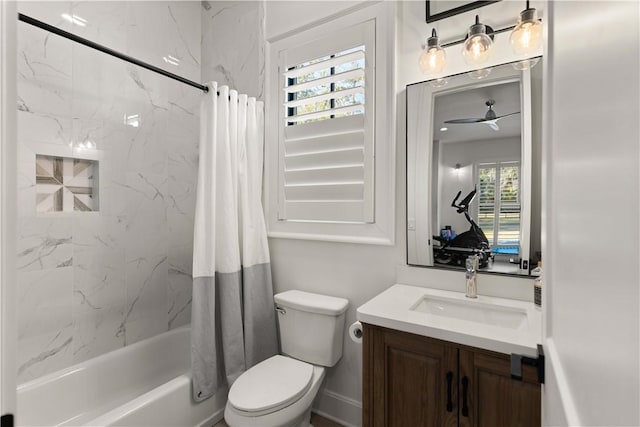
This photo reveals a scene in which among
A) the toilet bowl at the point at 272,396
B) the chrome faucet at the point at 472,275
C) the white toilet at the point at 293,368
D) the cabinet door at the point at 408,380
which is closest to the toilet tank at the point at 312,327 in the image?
the white toilet at the point at 293,368

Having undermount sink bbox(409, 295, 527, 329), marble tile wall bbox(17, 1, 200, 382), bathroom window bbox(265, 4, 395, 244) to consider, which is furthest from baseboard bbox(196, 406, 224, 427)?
undermount sink bbox(409, 295, 527, 329)

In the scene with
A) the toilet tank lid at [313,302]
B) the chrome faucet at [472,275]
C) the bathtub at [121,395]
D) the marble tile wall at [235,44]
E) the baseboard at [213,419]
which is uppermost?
the marble tile wall at [235,44]

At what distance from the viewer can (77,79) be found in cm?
188

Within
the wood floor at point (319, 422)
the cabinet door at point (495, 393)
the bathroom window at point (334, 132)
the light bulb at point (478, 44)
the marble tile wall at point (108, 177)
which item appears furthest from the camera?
the wood floor at point (319, 422)

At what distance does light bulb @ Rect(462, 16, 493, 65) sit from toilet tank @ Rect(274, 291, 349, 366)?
56.0 inches

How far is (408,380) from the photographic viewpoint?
1.31 metres

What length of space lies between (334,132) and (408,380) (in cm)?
141

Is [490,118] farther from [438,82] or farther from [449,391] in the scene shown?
[449,391]

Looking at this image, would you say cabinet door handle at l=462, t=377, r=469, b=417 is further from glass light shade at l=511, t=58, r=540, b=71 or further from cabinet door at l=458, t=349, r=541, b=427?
glass light shade at l=511, t=58, r=540, b=71

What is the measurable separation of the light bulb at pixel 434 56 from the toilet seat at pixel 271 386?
1687 millimetres

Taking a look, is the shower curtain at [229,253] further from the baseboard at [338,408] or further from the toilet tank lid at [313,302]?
the baseboard at [338,408]

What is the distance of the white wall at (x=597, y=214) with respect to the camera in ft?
0.84

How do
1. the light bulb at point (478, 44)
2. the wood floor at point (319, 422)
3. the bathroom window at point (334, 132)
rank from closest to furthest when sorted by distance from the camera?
the light bulb at point (478, 44) < the bathroom window at point (334, 132) < the wood floor at point (319, 422)

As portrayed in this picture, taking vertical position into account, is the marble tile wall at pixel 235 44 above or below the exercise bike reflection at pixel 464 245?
above
